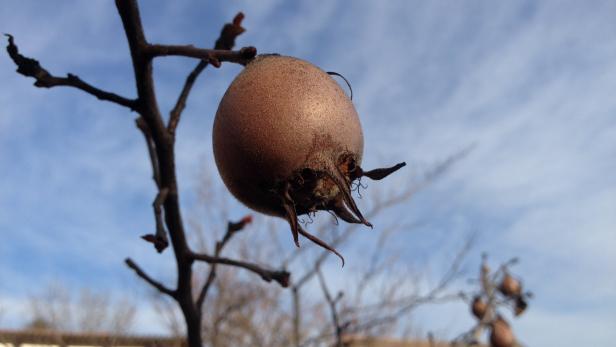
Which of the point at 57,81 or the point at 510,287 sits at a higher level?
the point at 510,287

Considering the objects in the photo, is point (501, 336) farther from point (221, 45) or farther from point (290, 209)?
point (290, 209)

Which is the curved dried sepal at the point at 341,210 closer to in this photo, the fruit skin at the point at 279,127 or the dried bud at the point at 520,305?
the fruit skin at the point at 279,127

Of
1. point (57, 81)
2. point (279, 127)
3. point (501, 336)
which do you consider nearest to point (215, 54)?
point (279, 127)

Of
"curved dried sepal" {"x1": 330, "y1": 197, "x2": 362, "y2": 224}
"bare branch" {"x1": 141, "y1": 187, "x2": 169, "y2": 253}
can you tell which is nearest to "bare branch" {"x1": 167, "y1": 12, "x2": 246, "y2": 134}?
"bare branch" {"x1": 141, "y1": 187, "x2": 169, "y2": 253}

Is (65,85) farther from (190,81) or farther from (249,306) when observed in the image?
(249,306)

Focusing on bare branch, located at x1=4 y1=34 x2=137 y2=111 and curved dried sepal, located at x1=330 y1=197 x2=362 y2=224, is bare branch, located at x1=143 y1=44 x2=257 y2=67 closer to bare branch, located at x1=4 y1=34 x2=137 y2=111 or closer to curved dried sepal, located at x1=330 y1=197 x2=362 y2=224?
bare branch, located at x1=4 y1=34 x2=137 y2=111
